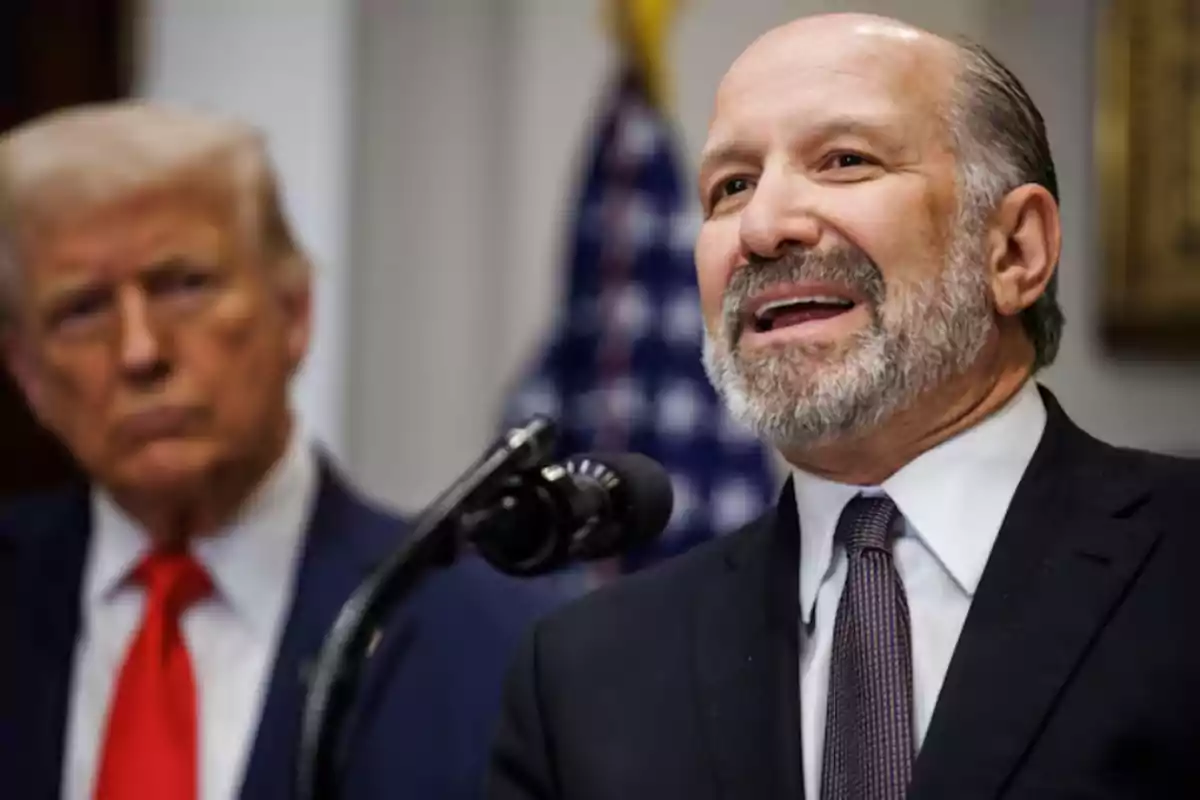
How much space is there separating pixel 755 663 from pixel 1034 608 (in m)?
0.15

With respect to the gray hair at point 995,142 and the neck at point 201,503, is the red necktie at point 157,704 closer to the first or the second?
the neck at point 201,503

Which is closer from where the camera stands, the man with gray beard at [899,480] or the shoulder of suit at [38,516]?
the man with gray beard at [899,480]

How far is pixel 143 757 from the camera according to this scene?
1.22 meters

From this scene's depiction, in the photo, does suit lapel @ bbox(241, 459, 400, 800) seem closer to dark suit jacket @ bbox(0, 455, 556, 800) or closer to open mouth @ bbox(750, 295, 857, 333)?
dark suit jacket @ bbox(0, 455, 556, 800)

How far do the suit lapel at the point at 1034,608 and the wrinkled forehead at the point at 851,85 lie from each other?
188 mm

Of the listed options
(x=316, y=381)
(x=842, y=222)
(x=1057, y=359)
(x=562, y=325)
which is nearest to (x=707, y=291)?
(x=842, y=222)

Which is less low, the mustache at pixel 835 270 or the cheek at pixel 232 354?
the mustache at pixel 835 270

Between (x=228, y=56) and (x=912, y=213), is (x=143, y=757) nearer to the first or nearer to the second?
(x=912, y=213)

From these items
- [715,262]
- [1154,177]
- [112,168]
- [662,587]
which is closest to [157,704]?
[112,168]

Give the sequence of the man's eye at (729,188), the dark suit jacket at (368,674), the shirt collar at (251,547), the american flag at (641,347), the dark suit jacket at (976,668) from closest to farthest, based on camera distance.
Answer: the dark suit jacket at (976,668) → the man's eye at (729,188) → the dark suit jacket at (368,674) → the shirt collar at (251,547) → the american flag at (641,347)

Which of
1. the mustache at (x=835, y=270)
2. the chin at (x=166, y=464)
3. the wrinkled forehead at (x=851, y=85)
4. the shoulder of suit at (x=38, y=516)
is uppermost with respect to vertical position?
the wrinkled forehead at (x=851, y=85)

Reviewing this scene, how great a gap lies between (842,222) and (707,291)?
0.29ft

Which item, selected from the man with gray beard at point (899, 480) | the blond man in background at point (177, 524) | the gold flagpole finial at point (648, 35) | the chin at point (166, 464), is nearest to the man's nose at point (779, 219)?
the man with gray beard at point (899, 480)

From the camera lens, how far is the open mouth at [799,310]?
0.79 meters
